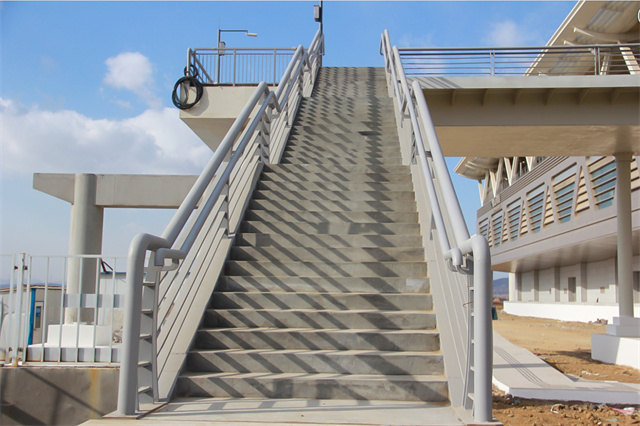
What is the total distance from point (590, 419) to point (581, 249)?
23003 mm

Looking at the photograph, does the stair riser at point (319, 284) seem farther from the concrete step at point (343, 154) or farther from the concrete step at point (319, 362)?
the concrete step at point (343, 154)

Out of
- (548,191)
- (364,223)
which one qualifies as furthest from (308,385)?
(548,191)

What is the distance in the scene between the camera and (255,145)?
7.51 meters

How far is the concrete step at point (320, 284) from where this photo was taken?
195 inches

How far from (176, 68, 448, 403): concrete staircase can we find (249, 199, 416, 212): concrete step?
0.01 m

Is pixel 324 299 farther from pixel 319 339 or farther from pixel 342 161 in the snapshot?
pixel 342 161

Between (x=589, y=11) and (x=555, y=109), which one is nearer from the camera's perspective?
(x=555, y=109)

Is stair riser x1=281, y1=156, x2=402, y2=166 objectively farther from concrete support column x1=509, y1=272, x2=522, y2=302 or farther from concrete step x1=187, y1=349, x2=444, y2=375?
concrete support column x1=509, y1=272, x2=522, y2=302

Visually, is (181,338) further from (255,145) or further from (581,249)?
(581,249)

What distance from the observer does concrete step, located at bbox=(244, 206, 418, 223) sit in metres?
6.06

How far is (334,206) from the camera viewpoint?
21.1 ft

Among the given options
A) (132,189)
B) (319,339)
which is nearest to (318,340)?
(319,339)

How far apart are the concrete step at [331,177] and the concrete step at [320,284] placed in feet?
7.25

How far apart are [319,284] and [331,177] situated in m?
2.39
